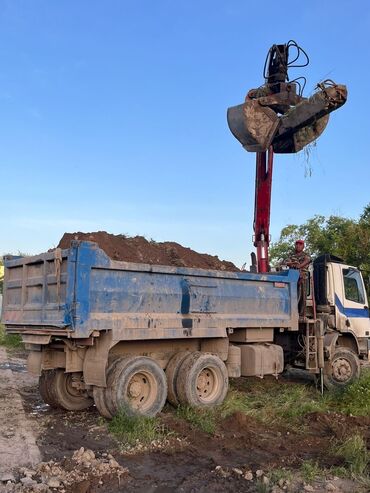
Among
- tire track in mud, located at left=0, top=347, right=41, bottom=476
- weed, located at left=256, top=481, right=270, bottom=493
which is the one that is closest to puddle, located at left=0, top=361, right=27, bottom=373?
tire track in mud, located at left=0, top=347, right=41, bottom=476

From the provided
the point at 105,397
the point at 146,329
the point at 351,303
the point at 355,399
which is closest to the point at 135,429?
the point at 105,397

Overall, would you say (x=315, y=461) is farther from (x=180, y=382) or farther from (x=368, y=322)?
(x=368, y=322)

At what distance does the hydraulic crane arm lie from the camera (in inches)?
411

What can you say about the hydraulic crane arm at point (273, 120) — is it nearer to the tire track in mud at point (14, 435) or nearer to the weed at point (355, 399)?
the weed at point (355, 399)

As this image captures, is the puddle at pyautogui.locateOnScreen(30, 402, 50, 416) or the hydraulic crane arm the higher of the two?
the hydraulic crane arm

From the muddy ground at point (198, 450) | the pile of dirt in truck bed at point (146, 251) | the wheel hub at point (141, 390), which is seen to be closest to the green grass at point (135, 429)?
the muddy ground at point (198, 450)

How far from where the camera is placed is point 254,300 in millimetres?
9242

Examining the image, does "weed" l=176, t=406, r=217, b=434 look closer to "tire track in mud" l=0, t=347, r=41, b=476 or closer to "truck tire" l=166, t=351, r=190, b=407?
"truck tire" l=166, t=351, r=190, b=407

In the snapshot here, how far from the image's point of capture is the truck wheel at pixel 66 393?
8258mm

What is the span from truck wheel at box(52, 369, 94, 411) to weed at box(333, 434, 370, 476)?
13.5ft

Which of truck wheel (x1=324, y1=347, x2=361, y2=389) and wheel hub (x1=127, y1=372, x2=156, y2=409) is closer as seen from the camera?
wheel hub (x1=127, y1=372, x2=156, y2=409)

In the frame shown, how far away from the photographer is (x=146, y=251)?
9.73 metres

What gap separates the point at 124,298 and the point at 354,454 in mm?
3519

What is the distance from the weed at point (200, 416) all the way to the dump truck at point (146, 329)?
0.51 ft
